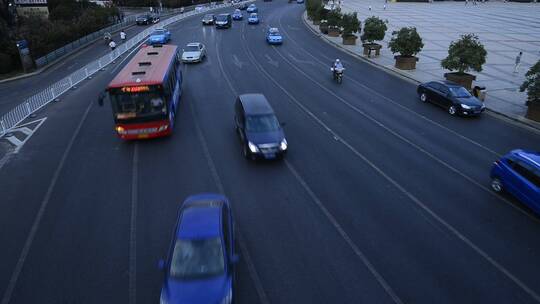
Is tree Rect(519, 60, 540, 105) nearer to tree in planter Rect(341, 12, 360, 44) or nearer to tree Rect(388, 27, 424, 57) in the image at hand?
tree Rect(388, 27, 424, 57)

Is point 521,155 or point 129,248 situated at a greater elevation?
point 521,155

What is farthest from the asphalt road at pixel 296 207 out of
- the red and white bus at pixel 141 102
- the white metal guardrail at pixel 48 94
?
the white metal guardrail at pixel 48 94

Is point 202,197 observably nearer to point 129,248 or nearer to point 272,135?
point 129,248

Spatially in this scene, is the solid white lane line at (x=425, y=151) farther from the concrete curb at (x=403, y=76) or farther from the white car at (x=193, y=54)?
the white car at (x=193, y=54)

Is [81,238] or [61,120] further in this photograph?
[61,120]

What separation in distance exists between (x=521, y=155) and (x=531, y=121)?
9.54 meters

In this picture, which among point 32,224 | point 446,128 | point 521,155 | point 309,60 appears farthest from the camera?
point 309,60

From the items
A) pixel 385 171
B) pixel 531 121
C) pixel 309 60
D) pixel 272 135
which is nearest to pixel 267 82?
pixel 309 60

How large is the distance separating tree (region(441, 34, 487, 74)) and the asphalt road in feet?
16.8

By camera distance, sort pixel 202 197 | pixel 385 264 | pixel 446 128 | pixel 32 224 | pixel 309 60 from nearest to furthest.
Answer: pixel 385 264, pixel 202 197, pixel 32 224, pixel 446 128, pixel 309 60

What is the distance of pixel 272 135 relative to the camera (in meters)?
15.7

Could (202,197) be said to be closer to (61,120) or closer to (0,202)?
(0,202)

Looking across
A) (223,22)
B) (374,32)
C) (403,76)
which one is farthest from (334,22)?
(403,76)

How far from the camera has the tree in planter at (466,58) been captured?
2531 cm
